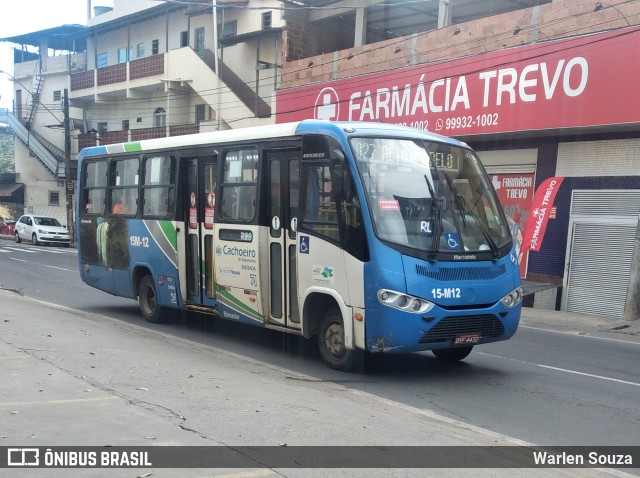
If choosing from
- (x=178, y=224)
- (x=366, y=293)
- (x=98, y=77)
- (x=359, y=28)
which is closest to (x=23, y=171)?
(x=98, y=77)

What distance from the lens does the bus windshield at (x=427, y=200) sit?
8164 mm

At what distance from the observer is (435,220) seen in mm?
8273

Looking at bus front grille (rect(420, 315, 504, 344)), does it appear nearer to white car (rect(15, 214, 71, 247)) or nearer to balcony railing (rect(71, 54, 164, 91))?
balcony railing (rect(71, 54, 164, 91))

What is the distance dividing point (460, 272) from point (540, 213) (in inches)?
392

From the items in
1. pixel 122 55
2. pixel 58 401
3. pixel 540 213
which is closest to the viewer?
pixel 58 401

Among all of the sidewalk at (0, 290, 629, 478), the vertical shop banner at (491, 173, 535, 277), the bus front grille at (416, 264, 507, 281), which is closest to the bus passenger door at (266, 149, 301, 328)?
Answer: the sidewalk at (0, 290, 629, 478)

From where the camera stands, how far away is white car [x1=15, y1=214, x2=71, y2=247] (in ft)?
123

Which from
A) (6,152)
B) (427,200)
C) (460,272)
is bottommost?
(460,272)

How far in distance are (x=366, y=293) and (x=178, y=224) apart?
4575 mm

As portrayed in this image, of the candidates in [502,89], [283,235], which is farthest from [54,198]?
[283,235]

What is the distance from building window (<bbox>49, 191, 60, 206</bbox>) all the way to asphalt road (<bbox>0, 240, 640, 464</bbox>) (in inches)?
1487

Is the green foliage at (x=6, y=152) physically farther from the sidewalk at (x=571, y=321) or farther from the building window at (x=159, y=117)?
the sidewalk at (x=571, y=321)

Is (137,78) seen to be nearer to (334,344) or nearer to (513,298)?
(334,344)

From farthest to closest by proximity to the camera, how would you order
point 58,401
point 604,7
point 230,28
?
point 230,28 < point 604,7 < point 58,401
